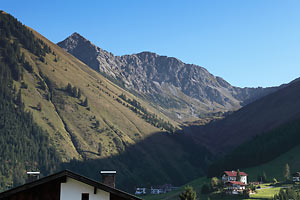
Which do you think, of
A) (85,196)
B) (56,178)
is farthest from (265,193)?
(56,178)

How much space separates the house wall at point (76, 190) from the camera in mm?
26500

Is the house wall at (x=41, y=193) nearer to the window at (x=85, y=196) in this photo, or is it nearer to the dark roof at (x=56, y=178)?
the dark roof at (x=56, y=178)

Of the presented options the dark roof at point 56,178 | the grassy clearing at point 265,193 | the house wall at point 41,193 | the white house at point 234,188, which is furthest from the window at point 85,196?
the white house at point 234,188

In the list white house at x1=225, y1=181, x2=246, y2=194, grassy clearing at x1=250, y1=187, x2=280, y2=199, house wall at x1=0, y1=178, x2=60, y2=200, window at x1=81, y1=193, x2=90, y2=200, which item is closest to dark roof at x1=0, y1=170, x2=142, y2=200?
house wall at x1=0, y1=178, x2=60, y2=200

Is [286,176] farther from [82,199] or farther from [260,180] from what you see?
[82,199]

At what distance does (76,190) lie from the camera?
2664cm

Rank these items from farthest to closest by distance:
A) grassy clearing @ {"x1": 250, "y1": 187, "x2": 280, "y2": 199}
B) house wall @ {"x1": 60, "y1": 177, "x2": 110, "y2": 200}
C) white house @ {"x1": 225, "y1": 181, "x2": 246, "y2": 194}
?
white house @ {"x1": 225, "y1": 181, "x2": 246, "y2": 194}, grassy clearing @ {"x1": 250, "y1": 187, "x2": 280, "y2": 199}, house wall @ {"x1": 60, "y1": 177, "x2": 110, "y2": 200}

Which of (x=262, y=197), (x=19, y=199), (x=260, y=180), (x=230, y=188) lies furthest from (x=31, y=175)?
(x=260, y=180)

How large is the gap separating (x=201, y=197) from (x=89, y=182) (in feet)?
500

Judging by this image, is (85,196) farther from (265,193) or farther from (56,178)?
(265,193)

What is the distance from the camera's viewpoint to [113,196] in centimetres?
2703

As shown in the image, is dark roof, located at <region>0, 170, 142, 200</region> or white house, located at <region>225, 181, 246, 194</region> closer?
dark roof, located at <region>0, 170, 142, 200</region>

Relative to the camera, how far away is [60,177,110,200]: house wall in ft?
86.9

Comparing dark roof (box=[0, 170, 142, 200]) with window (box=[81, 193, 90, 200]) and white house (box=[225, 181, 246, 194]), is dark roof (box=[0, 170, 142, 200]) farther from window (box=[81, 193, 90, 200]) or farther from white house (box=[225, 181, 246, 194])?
white house (box=[225, 181, 246, 194])
